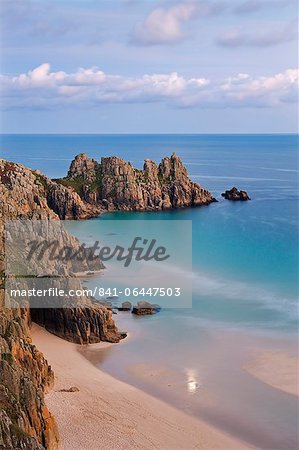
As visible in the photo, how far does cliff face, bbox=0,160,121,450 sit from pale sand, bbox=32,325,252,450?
6.34 ft

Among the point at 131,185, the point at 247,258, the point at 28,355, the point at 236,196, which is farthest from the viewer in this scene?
the point at 236,196

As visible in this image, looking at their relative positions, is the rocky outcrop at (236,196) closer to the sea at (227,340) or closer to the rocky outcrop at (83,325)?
the sea at (227,340)

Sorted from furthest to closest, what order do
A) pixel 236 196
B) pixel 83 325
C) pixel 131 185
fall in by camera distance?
pixel 236 196 → pixel 131 185 → pixel 83 325

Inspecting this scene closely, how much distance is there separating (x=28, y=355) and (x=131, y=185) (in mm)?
80171

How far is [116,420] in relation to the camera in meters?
35.7

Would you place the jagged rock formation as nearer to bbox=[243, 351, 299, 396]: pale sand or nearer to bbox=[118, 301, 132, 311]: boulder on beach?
bbox=[118, 301, 132, 311]: boulder on beach

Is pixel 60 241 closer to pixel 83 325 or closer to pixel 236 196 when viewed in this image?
pixel 83 325

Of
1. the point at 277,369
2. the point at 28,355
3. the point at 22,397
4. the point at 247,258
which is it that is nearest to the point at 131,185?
the point at 247,258

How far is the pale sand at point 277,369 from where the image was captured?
41.5 m

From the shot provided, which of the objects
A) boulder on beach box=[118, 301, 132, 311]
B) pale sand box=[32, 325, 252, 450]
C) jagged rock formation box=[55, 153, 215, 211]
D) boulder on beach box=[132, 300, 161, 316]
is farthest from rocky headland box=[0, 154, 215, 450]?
pale sand box=[32, 325, 252, 450]

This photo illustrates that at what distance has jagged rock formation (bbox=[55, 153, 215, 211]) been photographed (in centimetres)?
11550

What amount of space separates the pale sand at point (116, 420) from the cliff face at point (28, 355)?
6.34 ft

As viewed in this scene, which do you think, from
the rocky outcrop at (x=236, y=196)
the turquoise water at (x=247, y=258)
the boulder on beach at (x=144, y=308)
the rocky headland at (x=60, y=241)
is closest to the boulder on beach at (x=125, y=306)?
the boulder on beach at (x=144, y=308)

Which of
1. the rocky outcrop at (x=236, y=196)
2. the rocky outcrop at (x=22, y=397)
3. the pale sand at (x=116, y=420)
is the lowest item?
the pale sand at (x=116, y=420)
